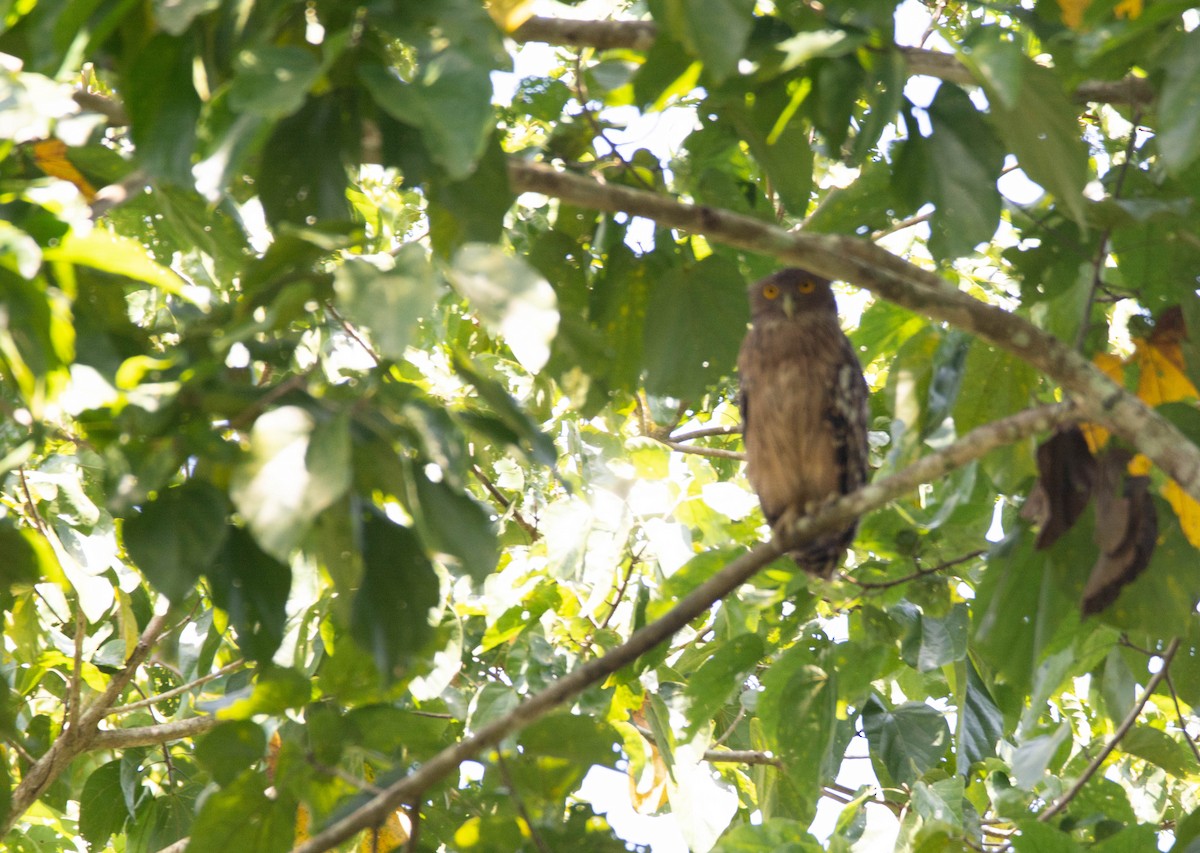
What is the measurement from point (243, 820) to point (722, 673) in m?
1.34

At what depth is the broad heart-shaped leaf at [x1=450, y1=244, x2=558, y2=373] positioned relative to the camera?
5.36 ft

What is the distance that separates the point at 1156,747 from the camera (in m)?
3.76

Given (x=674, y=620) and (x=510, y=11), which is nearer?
(x=510, y=11)

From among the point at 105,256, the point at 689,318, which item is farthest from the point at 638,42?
the point at 105,256

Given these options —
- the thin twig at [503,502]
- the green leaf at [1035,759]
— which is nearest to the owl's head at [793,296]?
the thin twig at [503,502]

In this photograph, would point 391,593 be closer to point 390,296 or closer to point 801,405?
point 390,296

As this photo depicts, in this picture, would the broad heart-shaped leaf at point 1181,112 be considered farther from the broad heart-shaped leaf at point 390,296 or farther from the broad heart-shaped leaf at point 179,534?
the broad heart-shaped leaf at point 179,534

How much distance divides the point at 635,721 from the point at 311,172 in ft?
11.1

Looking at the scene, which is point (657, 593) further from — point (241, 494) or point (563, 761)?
point (241, 494)

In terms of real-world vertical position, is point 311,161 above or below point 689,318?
below

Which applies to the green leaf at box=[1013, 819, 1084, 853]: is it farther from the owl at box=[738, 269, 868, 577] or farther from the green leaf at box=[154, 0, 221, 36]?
the green leaf at box=[154, 0, 221, 36]

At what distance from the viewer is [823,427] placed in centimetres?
430

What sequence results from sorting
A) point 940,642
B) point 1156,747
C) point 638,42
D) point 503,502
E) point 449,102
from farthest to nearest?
point 503,502 → point 940,642 → point 1156,747 → point 638,42 → point 449,102

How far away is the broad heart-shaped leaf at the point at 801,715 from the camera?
127 inches
